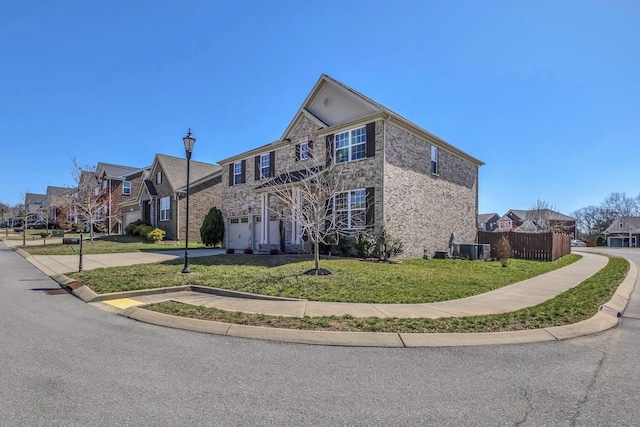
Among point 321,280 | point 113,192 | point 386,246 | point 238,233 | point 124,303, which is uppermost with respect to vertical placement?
point 113,192

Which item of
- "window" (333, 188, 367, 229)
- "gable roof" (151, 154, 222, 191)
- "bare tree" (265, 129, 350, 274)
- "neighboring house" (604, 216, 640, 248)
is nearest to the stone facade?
"window" (333, 188, 367, 229)

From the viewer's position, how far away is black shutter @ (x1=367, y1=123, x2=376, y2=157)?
16.8m

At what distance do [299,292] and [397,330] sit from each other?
133 inches

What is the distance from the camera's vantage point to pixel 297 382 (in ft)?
13.1

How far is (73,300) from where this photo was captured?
336 inches

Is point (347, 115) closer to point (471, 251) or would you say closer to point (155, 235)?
point (471, 251)

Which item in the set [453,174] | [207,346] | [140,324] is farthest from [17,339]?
[453,174]

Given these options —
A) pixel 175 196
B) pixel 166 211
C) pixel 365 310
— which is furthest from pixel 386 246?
pixel 166 211

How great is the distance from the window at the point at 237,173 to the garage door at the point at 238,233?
8.71ft

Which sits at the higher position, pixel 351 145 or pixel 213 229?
pixel 351 145

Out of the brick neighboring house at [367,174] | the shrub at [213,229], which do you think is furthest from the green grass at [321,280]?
the shrub at [213,229]

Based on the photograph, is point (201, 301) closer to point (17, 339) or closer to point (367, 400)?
point (17, 339)

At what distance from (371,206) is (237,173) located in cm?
1208

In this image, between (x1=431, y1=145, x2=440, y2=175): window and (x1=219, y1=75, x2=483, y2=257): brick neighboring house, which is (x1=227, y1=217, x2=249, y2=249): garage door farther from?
(x1=431, y1=145, x2=440, y2=175): window
